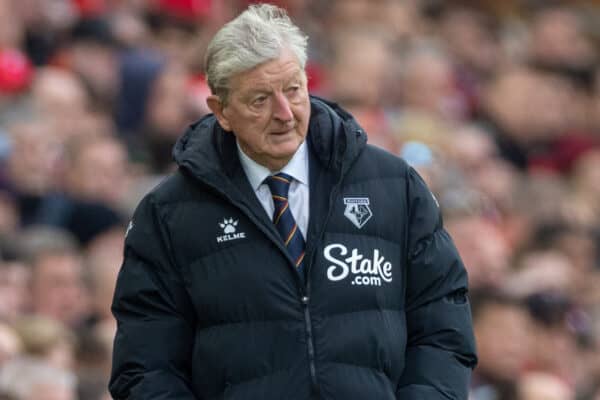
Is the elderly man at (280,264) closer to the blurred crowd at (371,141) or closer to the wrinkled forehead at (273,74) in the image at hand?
the wrinkled forehead at (273,74)

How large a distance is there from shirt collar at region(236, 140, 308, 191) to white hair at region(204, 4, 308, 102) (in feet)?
0.70

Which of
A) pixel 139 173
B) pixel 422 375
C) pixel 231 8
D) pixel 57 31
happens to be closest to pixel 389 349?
pixel 422 375

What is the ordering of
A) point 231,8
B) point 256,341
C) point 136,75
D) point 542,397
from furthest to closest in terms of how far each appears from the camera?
point 231,8
point 136,75
point 542,397
point 256,341

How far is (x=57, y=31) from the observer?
450 inches

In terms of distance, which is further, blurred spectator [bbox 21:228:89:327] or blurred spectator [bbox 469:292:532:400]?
blurred spectator [bbox 469:292:532:400]

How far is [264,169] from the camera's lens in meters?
5.00

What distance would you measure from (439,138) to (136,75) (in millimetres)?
2081

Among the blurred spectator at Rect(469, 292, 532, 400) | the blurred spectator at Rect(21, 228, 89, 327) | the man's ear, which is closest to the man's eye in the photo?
the man's ear

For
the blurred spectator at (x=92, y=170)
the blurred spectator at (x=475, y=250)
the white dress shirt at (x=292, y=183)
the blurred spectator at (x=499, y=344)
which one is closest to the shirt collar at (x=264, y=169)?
the white dress shirt at (x=292, y=183)

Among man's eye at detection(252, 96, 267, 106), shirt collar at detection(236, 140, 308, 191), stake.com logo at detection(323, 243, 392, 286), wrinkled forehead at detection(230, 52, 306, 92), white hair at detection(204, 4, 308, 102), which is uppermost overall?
white hair at detection(204, 4, 308, 102)

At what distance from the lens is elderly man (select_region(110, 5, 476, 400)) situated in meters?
4.80

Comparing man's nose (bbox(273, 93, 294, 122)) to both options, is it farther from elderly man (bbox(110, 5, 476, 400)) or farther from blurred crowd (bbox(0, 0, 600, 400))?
blurred crowd (bbox(0, 0, 600, 400))

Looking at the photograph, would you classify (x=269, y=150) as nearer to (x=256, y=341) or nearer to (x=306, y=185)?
(x=306, y=185)

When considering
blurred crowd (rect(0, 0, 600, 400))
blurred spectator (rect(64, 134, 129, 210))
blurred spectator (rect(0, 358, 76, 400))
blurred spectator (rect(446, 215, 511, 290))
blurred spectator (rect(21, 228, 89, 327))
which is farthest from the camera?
blurred spectator (rect(446, 215, 511, 290))
